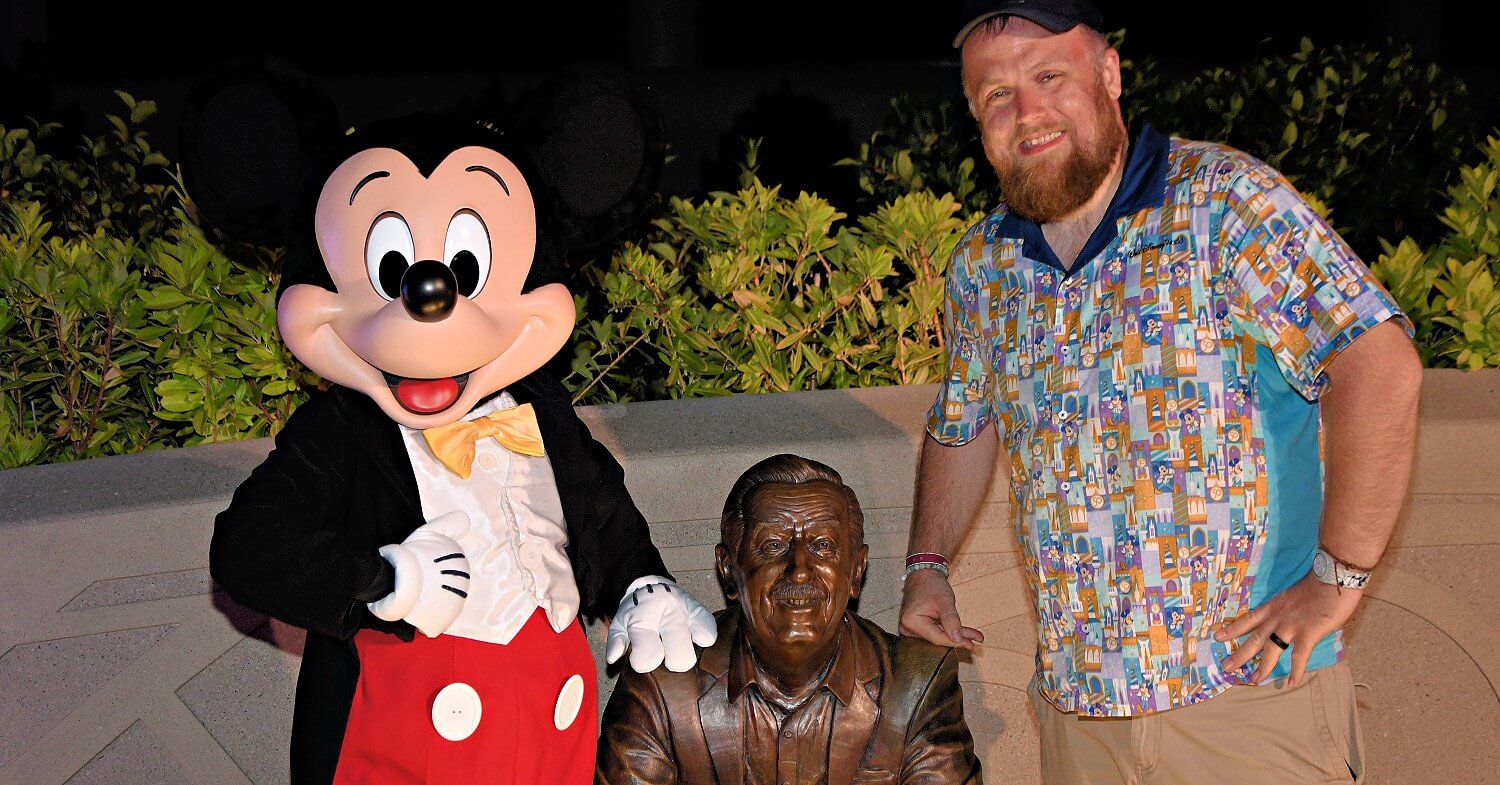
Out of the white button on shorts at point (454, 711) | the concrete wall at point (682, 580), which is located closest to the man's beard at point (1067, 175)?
the concrete wall at point (682, 580)

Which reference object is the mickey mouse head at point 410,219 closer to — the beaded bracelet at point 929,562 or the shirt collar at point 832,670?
the shirt collar at point 832,670

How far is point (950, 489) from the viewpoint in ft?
9.04

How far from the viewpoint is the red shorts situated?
7.38 feet

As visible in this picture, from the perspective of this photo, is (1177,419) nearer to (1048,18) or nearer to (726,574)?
(1048,18)

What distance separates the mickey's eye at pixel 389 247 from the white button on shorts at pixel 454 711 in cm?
64

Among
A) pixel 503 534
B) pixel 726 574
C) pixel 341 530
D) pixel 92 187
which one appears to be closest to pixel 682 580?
pixel 726 574

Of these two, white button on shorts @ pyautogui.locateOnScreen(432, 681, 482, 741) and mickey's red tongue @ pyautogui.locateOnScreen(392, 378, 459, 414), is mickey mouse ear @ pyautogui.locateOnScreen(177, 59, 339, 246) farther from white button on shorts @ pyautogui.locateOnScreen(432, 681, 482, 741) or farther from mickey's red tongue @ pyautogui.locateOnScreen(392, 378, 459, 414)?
white button on shorts @ pyautogui.locateOnScreen(432, 681, 482, 741)

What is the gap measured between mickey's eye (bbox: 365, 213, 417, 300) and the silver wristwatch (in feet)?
4.97

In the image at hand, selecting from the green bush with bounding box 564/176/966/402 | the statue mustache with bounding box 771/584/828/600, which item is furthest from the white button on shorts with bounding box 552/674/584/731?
the green bush with bounding box 564/176/966/402

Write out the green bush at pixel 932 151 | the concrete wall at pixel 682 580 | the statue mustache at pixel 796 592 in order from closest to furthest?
the statue mustache at pixel 796 592 < the concrete wall at pixel 682 580 < the green bush at pixel 932 151

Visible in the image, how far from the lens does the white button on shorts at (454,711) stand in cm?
223

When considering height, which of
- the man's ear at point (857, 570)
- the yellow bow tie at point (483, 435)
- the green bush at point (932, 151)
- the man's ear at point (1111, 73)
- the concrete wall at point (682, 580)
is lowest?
the concrete wall at point (682, 580)

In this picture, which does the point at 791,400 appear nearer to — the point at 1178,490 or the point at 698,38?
the point at 1178,490

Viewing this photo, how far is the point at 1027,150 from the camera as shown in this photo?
2.35 meters
